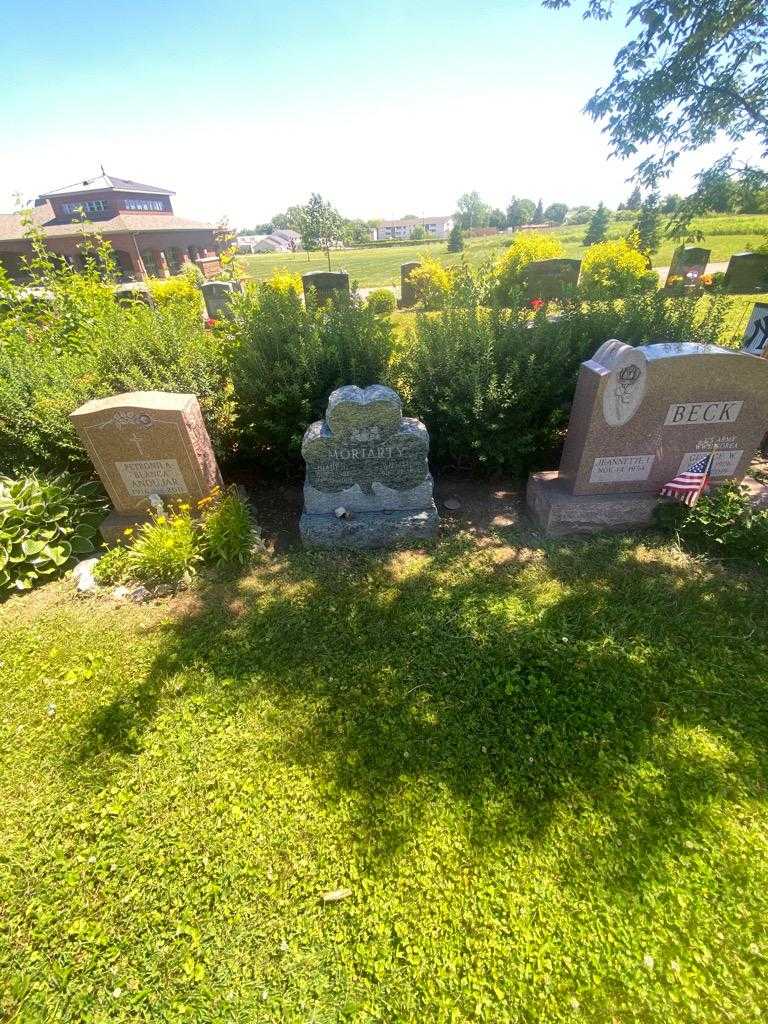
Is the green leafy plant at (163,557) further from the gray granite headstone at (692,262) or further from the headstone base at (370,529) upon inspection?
the gray granite headstone at (692,262)

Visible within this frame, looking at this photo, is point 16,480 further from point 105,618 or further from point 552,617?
point 552,617

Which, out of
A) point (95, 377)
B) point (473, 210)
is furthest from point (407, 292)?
point (473, 210)

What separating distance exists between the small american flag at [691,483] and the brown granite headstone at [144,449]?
179 inches

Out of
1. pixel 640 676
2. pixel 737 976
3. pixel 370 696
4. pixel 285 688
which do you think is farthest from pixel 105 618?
pixel 737 976

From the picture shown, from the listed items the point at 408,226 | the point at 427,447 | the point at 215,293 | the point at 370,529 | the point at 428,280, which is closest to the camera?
the point at 427,447

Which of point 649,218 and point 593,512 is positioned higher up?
point 649,218

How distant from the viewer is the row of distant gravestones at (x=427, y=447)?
13.8ft

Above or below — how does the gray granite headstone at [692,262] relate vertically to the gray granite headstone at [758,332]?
below

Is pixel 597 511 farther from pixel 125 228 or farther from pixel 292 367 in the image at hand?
pixel 125 228

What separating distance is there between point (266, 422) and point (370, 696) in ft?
10.1

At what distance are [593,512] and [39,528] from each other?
540 centimetres

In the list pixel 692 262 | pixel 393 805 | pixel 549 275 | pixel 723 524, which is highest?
pixel 692 262

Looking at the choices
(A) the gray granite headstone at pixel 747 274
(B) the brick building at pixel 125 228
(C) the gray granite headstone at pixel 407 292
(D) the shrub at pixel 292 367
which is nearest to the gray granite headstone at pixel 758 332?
(D) the shrub at pixel 292 367

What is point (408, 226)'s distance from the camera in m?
125
